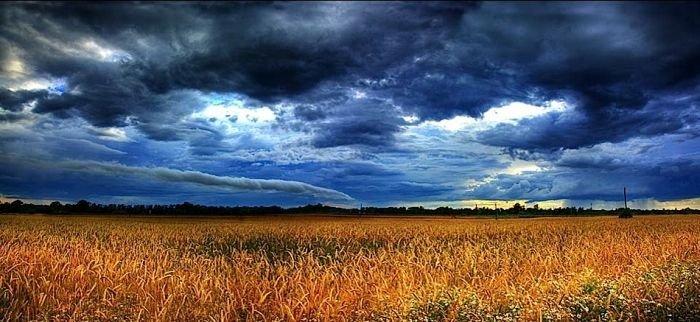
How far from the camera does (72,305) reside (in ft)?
27.0

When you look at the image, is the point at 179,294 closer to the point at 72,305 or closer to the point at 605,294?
the point at 72,305

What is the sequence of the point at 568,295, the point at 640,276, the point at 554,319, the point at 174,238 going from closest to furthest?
the point at 554,319 → the point at 568,295 → the point at 640,276 → the point at 174,238

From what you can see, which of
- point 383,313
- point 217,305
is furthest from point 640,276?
point 217,305

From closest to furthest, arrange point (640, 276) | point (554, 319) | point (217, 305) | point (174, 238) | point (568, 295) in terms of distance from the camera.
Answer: point (554, 319) < point (217, 305) < point (568, 295) < point (640, 276) < point (174, 238)

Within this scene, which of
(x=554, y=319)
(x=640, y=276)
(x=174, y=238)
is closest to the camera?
(x=554, y=319)

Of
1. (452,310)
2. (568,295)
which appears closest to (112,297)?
(452,310)

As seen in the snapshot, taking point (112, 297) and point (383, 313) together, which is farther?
point (112, 297)

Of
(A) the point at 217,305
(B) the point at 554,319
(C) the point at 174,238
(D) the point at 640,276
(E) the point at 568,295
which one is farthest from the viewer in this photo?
(C) the point at 174,238

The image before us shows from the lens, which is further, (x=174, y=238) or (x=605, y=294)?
(x=174, y=238)

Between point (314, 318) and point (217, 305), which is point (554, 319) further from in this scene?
point (217, 305)

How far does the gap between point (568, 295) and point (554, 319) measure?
1286mm

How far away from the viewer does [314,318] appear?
7473 mm

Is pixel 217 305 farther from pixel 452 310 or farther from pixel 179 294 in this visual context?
pixel 452 310

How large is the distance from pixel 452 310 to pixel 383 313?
0.96m
